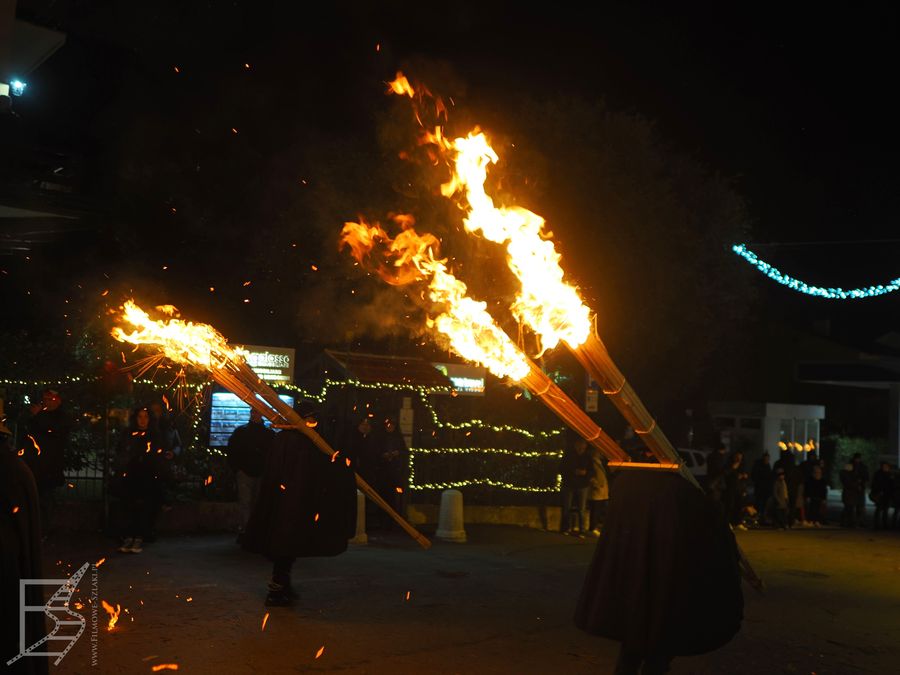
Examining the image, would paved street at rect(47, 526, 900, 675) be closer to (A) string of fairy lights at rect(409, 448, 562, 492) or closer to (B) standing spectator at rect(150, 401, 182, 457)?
(B) standing spectator at rect(150, 401, 182, 457)

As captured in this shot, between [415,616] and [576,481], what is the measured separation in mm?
8002

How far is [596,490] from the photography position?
16.4m

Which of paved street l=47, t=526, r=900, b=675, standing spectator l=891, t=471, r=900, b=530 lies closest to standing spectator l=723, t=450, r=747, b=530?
paved street l=47, t=526, r=900, b=675

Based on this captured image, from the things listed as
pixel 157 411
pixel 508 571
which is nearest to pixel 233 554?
pixel 157 411

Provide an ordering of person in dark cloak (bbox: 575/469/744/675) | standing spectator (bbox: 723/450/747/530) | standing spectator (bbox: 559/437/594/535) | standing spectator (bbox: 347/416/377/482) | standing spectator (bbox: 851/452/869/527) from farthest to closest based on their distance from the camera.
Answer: standing spectator (bbox: 851/452/869/527) → standing spectator (bbox: 723/450/747/530) → standing spectator (bbox: 559/437/594/535) → standing spectator (bbox: 347/416/377/482) → person in dark cloak (bbox: 575/469/744/675)

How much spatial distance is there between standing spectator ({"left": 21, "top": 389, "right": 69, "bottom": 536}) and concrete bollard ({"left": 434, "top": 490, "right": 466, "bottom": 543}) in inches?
226

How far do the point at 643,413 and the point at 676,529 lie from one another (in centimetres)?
72

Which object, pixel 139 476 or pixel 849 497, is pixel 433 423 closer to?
pixel 139 476

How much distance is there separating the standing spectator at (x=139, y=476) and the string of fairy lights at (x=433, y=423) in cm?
214

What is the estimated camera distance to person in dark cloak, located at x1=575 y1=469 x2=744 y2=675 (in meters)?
5.69

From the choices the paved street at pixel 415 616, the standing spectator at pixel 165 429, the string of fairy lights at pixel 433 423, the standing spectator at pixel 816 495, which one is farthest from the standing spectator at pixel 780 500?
the standing spectator at pixel 165 429

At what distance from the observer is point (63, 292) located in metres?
18.1

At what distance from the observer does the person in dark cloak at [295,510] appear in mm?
8281

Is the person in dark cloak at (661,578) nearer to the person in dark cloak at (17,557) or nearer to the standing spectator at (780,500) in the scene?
the person in dark cloak at (17,557)
